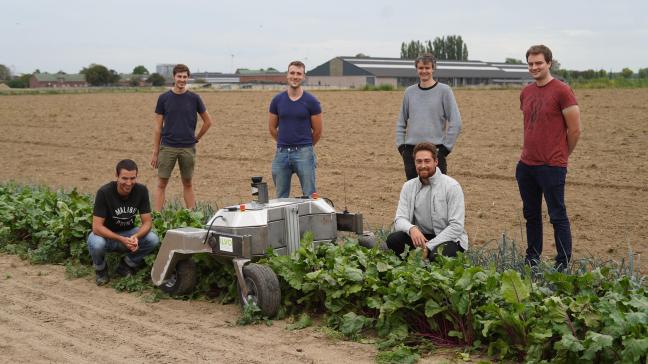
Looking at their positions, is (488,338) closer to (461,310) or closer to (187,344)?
(461,310)

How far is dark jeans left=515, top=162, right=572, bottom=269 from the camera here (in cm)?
618

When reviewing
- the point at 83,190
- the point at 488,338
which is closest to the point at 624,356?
the point at 488,338

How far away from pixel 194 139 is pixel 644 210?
18.1 ft

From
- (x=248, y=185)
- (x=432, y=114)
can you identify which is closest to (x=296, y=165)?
(x=432, y=114)

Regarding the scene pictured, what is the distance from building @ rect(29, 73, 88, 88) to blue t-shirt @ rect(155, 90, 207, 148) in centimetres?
10848

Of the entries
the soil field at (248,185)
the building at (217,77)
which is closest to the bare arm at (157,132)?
the soil field at (248,185)

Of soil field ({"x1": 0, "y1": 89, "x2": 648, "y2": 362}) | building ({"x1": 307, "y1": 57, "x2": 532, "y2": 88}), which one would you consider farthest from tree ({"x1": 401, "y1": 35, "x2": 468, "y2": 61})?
soil field ({"x1": 0, "y1": 89, "x2": 648, "y2": 362})

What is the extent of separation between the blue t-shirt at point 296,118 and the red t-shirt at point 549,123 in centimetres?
225

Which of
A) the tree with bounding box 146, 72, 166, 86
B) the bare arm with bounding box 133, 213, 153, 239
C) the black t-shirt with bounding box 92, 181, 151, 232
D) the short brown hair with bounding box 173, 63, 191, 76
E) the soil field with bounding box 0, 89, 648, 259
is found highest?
the tree with bounding box 146, 72, 166, 86

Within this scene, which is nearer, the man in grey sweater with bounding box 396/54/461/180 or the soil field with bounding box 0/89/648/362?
the soil field with bounding box 0/89/648/362

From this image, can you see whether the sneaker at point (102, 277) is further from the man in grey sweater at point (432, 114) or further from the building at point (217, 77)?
the building at point (217, 77)

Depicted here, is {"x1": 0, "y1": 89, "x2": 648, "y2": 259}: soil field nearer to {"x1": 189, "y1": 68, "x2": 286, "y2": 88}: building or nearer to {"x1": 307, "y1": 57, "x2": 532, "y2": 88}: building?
{"x1": 307, "y1": 57, "x2": 532, "y2": 88}: building

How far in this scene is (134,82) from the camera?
100562mm

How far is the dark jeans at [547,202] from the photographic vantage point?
6.18 metres
